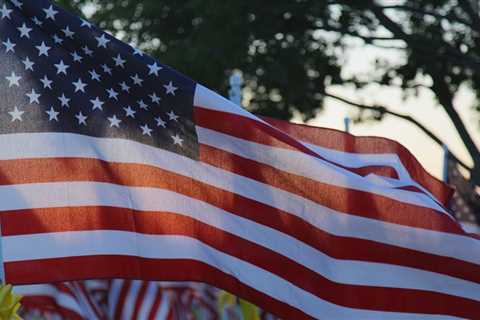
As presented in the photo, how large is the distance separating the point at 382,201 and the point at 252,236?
0.64 m

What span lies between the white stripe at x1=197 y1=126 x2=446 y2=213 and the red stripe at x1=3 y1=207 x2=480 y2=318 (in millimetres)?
388

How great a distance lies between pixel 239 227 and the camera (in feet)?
21.0

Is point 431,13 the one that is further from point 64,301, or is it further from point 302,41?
point 64,301

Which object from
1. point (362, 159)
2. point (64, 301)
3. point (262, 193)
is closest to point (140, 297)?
point (64, 301)

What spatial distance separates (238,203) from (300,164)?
1.13ft

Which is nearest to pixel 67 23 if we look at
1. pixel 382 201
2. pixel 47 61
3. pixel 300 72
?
pixel 47 61

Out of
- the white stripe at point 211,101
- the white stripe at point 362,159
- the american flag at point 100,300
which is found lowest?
the american flag at point 100,300

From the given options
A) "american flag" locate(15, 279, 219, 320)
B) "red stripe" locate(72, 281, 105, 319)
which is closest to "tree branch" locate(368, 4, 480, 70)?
"american flag" locate(15, 279, 219, 320)

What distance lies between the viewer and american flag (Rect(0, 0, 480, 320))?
20.5ft

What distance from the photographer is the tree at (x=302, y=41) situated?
22453mm

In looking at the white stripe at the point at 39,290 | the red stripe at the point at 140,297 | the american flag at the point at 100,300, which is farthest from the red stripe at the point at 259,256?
Answer: the red stripe at the point at 140,297

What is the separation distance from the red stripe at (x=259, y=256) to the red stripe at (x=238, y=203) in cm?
12

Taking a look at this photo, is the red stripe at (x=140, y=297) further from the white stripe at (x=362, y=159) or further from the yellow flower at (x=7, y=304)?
the yellow flower at (x=7, y=304)

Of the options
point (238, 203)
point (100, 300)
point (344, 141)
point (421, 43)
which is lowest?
point (100, 300)
